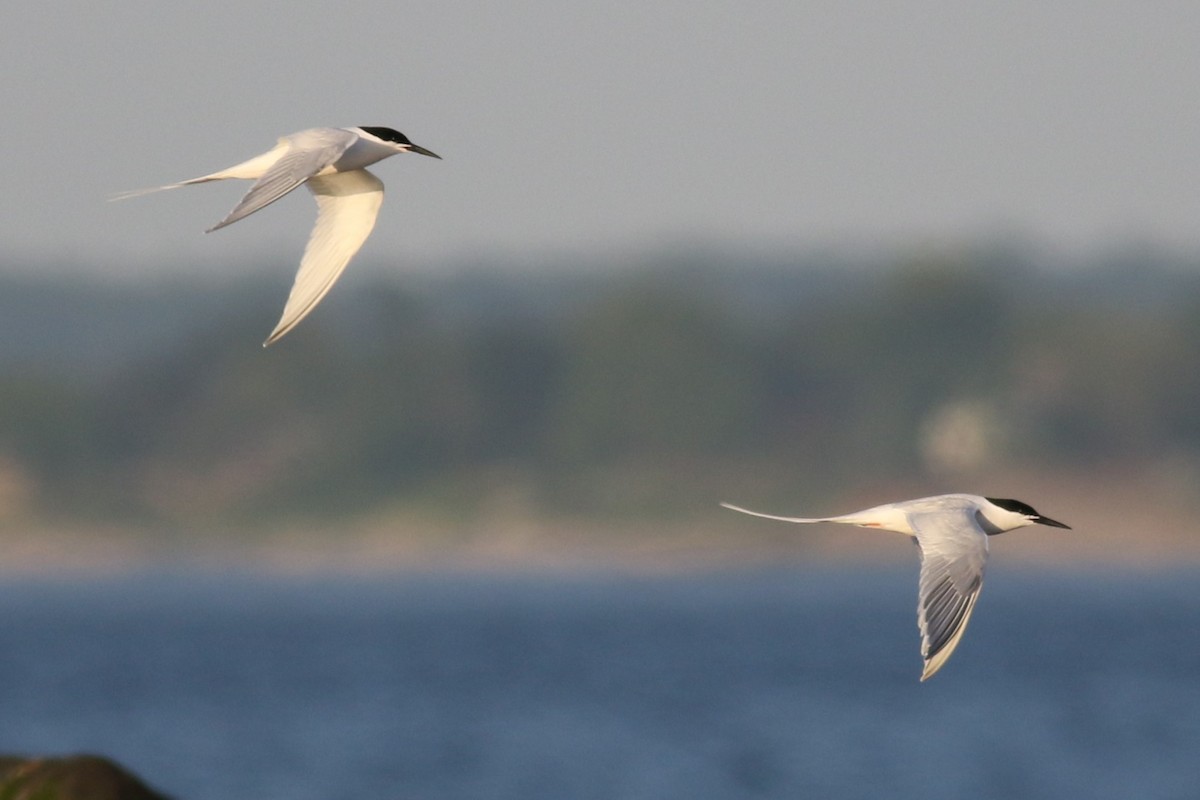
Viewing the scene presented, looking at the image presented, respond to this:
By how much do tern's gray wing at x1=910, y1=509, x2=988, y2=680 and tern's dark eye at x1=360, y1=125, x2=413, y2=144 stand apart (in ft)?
9.74

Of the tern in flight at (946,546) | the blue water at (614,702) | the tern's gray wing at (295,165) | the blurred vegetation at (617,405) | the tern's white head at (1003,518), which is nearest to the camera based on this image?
the tern's gray wing at (295,165)

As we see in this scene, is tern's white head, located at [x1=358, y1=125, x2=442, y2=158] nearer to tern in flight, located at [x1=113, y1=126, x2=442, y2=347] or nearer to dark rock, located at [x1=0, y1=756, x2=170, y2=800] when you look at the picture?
tern in flight, located at [x1=113, y1=126, x2=442, y2=347]

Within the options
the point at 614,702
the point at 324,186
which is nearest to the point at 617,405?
the point at 614,702

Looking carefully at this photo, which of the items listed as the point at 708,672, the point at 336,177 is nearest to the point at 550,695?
the point at 708,672

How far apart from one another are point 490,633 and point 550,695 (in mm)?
21353

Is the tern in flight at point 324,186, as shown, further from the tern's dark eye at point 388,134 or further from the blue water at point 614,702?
the blue water at point 614,702

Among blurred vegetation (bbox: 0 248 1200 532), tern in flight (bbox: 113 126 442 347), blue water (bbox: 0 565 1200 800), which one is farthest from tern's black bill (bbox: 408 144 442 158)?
blurred vegetation (bbox: 0 248 1200 532)

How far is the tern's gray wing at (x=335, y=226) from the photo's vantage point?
10.1 m

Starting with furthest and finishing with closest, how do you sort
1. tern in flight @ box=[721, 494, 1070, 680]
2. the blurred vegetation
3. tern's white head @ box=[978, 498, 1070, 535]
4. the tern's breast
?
the blurred vegetation < tern's white head @ box=[978, 498, 1070, 535] < the tern's breast < tern in flight @ box=[721, 494, 1070, 680]

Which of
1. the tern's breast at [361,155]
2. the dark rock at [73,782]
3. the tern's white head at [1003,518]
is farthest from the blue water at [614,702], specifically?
the dark rock at [73,782]

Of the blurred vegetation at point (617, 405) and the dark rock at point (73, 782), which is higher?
the dark rock at point (73, 782)

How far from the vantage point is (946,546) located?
9.45 m

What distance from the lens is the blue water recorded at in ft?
82.1

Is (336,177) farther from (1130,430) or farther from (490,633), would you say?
(1130,430)
